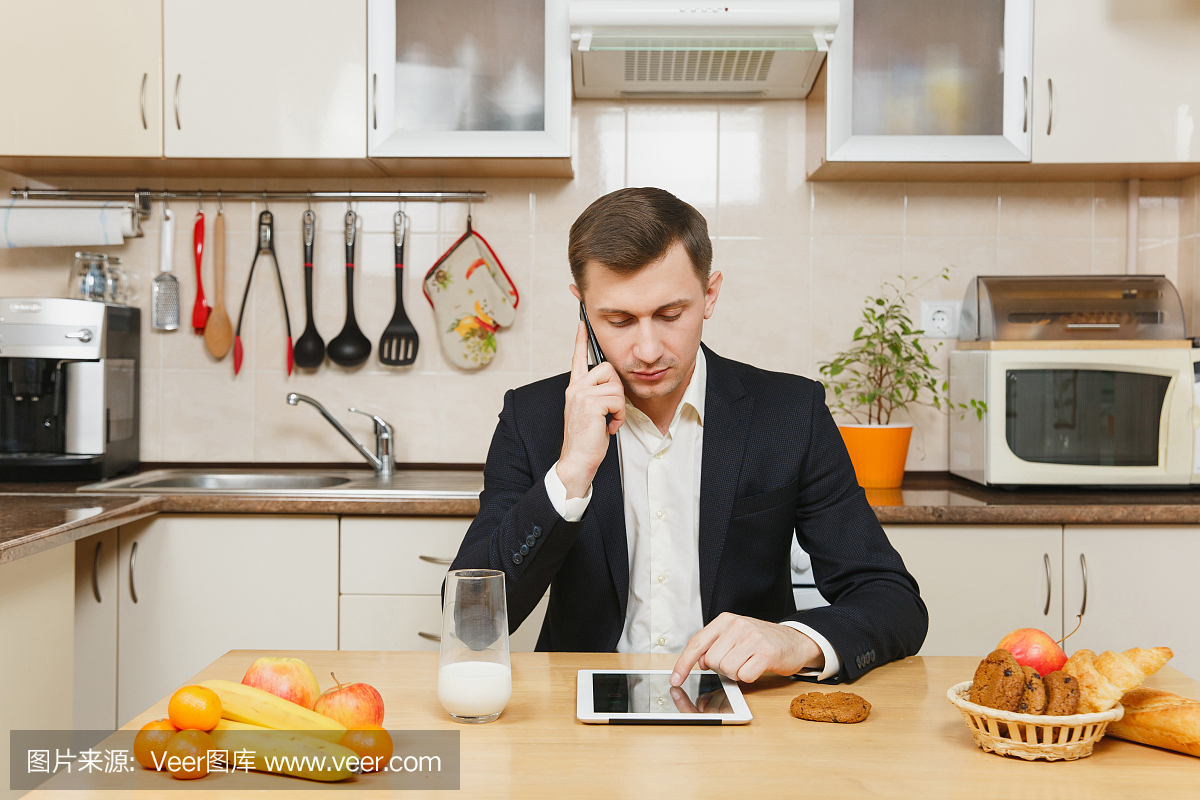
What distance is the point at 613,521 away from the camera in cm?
145

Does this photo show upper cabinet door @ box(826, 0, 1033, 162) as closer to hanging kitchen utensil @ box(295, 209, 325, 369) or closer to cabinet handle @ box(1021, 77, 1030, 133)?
cabinet handle @ box(1021, 77, 1030, 133)

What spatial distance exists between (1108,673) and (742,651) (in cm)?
36

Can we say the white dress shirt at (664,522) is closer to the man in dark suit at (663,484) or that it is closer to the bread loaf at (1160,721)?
the man in dark suit at (663,484)

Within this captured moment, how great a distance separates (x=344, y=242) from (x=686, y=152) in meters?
1.05

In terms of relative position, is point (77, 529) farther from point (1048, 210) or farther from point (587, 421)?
point (1048, 210)

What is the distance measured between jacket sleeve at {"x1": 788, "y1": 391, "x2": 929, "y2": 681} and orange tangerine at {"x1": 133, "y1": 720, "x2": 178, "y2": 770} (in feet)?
2.37

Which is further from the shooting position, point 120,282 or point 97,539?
point 120,282

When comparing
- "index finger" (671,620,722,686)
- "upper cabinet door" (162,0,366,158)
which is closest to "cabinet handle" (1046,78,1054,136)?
"upper cabinet door" (162,0,366,158)

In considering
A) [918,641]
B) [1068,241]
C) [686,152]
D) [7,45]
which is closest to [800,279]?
[686,152]

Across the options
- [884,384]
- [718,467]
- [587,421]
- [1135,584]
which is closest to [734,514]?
[718,467]

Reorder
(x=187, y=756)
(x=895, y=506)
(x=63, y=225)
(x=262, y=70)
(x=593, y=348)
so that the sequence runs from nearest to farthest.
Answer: (x=187, y=756) < (x=593, y=348) < (x=895, y=506) < (x=262, y=70) < (x=63, y=225)

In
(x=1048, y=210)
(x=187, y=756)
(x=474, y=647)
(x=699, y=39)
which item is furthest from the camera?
(x=1048, y=210)

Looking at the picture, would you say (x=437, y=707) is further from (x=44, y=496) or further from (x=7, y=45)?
(x=7, y=45)

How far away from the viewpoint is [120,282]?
2686mm
